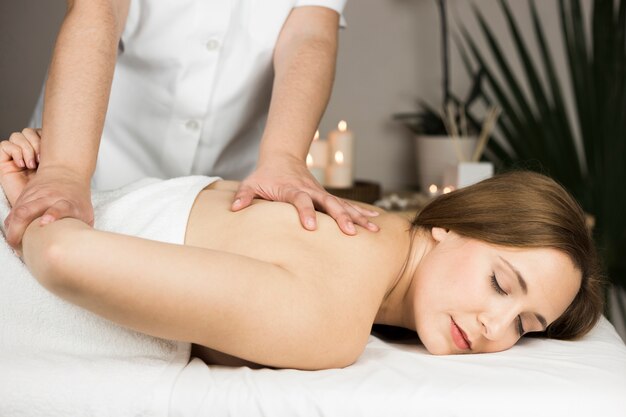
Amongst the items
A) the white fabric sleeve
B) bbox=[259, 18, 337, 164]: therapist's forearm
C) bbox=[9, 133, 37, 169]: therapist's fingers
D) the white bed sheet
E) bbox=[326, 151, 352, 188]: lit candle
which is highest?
the white fabric sleeve

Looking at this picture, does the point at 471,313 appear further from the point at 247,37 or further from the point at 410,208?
the point at 410,208

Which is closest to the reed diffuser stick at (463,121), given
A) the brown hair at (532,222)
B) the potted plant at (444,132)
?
the potted plant at (444,132)

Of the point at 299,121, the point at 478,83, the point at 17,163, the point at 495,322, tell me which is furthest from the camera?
the point at 478,83

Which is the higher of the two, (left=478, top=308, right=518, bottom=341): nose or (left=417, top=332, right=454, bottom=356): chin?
(left=478, top=308, right=518, bottom=341): nose

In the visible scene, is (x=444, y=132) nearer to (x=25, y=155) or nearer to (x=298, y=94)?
(x=298, y=94)

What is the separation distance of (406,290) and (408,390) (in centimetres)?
43

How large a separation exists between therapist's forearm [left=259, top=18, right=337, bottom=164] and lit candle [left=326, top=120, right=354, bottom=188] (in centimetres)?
116

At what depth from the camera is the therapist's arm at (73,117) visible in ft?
4.41

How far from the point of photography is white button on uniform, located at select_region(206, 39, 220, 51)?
1998 mm

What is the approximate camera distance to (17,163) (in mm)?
1609

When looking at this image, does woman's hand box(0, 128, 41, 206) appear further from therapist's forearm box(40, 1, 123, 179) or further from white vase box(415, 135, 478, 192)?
white vase box(415, 135, 478, 192)

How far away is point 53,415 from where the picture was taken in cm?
120

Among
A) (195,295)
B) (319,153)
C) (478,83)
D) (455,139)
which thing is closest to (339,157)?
(319,153)

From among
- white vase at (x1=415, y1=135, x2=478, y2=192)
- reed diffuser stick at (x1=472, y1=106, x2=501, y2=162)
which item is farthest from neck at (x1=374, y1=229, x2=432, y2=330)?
white vase at (x1=415, y1=135, x2=478, y2=192)
